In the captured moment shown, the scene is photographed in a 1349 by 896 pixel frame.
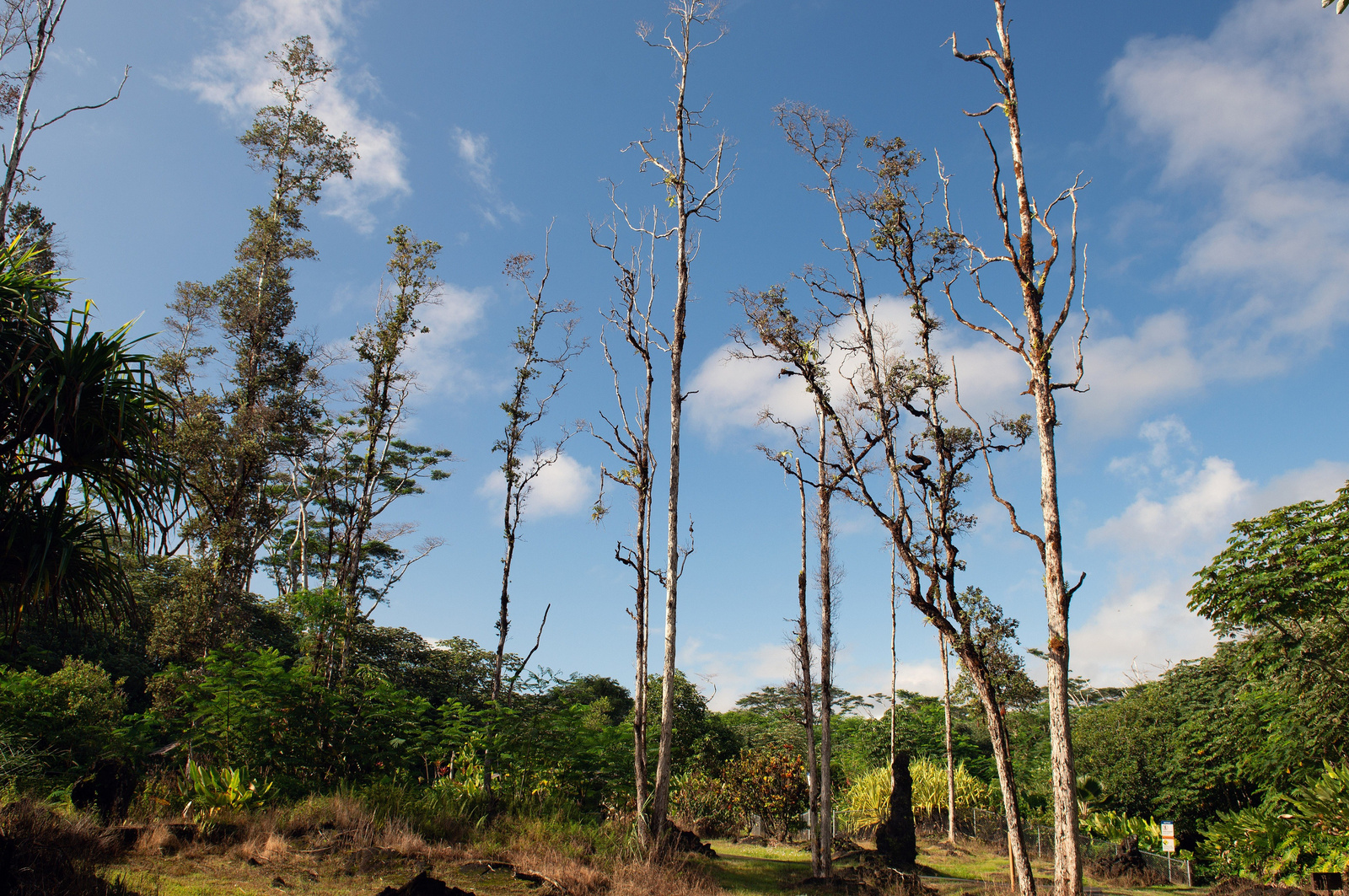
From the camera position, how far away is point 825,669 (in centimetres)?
1349

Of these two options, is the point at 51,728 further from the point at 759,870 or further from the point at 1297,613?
the point at 1297,613

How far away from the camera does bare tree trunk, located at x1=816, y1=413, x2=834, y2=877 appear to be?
12.1 metres

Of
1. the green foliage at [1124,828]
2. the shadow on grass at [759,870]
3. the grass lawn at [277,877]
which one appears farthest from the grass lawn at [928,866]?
the grass lawn at [277,877]

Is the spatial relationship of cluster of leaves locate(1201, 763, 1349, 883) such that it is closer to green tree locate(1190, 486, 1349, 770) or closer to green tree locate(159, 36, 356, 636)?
green tree locate(1190, 486, 1349, 770)

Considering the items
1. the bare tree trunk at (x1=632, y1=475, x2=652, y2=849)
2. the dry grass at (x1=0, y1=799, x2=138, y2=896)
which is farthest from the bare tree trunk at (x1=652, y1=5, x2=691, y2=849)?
the dry grass at (x1=0, y1=799, x2=138, y2=896)

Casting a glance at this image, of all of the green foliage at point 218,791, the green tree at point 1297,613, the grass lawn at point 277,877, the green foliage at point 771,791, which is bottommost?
the green foliage at point 771,791

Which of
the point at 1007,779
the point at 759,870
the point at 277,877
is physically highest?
the point at 1007,779

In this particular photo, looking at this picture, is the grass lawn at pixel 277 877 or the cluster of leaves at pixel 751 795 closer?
the grass lawn at pixel 277 877

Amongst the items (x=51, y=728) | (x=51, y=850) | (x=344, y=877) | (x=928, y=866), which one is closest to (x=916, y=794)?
(x=928, y=866)

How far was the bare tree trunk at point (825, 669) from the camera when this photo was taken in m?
12.1

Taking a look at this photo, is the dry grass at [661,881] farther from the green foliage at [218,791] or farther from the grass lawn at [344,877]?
the green foliage at [218,791]

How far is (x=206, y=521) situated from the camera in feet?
56.5

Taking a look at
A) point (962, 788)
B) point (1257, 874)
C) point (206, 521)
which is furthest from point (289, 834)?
point (962, 788)

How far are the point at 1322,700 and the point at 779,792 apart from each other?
1068cm
